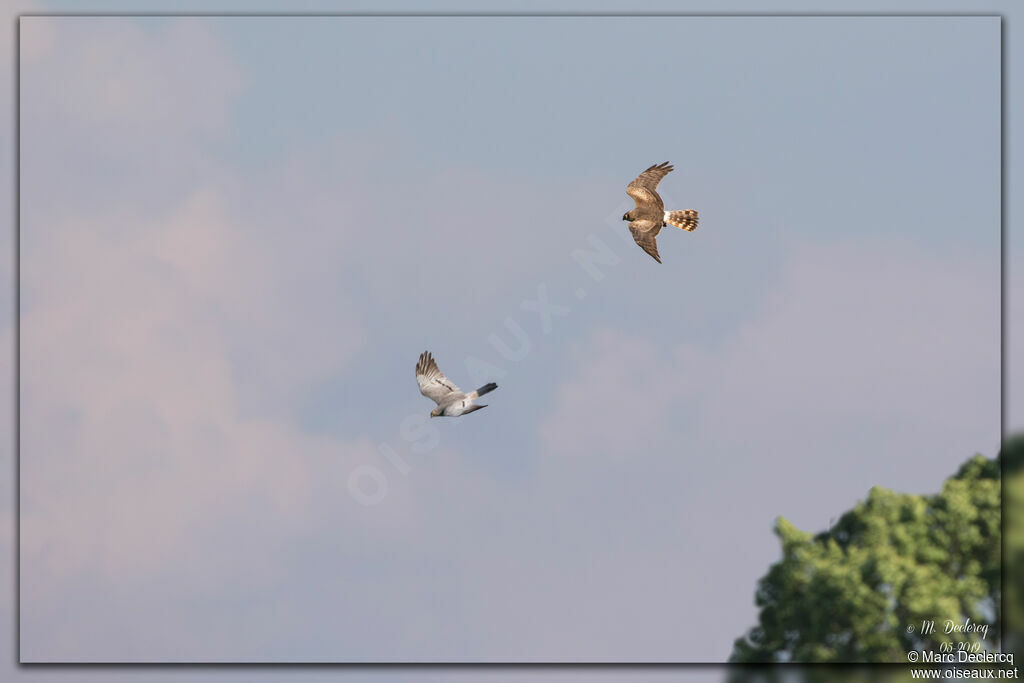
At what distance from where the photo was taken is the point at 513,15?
30719 mm

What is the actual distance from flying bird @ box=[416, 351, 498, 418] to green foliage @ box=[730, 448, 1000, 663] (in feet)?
28.0

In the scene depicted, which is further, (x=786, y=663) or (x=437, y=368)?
(x=786, y=663)

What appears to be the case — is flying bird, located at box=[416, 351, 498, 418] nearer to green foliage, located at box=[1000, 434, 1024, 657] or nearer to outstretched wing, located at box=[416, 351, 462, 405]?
outstretched wing, located at box=[416, 351, 462, 405]

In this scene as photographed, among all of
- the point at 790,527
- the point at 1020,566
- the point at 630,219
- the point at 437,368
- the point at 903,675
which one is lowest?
the point at 903,675

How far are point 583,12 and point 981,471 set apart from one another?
14.6 metres

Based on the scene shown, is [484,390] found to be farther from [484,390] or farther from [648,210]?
[648,210]

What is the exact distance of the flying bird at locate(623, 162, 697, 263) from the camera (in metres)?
30.9

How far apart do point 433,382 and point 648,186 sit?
6.98 meters

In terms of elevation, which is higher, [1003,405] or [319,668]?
[1003,405]

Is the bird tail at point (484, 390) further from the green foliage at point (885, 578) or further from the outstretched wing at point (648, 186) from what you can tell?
the green foliage at point (885, 578)

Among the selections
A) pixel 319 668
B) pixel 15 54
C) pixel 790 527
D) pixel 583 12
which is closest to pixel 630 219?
pixel 583 12

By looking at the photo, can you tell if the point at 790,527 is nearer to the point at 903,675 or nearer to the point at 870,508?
the point at 870,508

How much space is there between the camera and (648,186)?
102ft

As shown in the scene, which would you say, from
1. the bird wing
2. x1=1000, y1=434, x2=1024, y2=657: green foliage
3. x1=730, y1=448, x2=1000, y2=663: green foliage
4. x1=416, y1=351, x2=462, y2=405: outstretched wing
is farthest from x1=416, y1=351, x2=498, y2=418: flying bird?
x1=1000, y1=434, x2=1024, y2=657: green foliage
